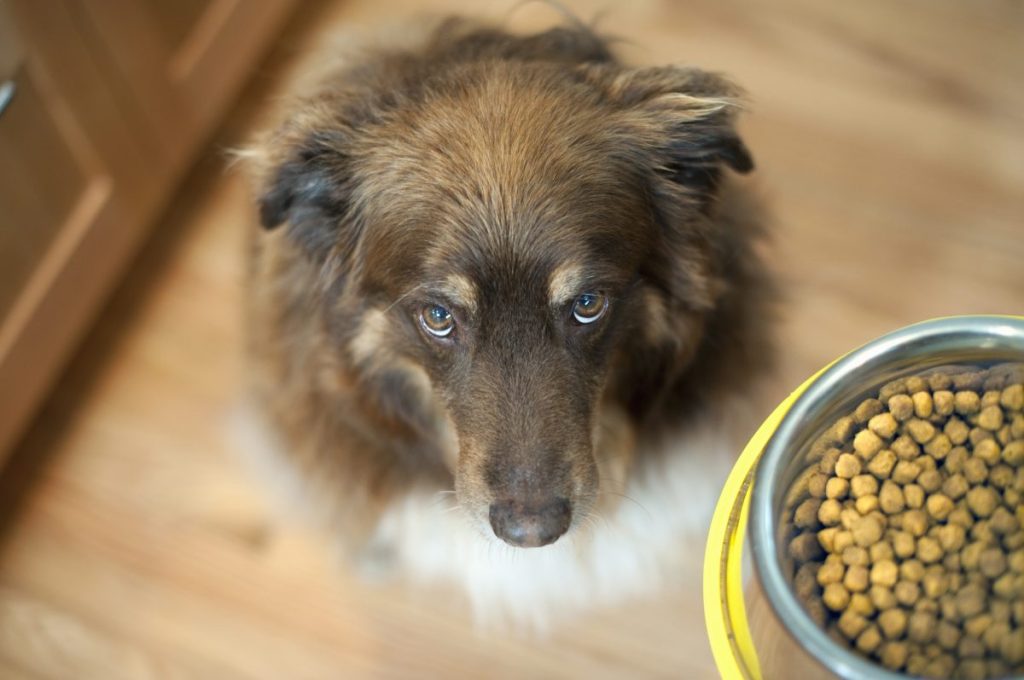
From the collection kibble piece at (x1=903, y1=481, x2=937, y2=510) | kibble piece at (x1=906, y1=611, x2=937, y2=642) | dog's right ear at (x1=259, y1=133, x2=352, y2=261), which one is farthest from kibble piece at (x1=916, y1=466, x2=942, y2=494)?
dog's right ear at (x1=259, y1=133, x2=352, y2=261)

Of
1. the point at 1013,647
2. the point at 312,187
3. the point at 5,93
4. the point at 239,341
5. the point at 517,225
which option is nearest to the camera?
the point at 1013,647

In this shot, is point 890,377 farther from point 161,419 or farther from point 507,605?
point 161,419

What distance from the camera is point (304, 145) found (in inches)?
48.3

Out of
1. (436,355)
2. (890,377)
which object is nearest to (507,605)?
(436,355)

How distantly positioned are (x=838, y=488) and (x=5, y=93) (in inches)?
53.0

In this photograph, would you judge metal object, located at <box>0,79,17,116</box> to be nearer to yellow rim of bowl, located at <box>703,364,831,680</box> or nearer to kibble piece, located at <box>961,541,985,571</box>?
yellow rim of bowl, located at <box>703,364,831,680</box>

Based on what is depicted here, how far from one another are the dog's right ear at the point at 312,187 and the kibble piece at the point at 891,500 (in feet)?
2.22

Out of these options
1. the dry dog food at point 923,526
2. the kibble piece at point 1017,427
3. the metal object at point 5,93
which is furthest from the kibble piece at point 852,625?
the metal object at point 5,93

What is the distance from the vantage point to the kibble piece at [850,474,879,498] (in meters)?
0.95

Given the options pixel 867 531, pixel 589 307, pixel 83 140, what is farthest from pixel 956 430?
pixel 83 140

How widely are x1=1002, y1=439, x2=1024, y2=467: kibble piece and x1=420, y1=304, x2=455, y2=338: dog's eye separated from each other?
22.9 inches

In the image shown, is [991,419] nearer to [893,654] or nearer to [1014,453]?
[1014,453]

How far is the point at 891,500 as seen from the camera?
937 millimetres

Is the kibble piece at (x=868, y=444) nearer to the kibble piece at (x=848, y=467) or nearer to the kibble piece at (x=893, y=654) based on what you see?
the kibble piece at (x=848, y=467)
